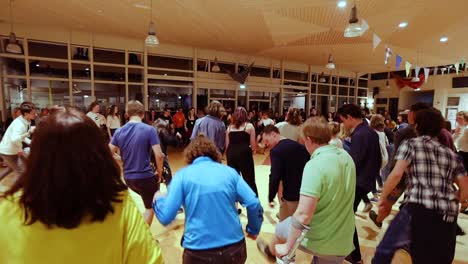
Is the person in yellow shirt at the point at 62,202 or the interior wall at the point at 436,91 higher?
the interior wall at the point at 436,91

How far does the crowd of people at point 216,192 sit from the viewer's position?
756 mm

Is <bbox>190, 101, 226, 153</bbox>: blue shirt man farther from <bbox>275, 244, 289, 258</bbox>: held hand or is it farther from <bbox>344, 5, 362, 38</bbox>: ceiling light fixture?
<bbox>344, 5, 362, 38</bbox>: ceiling light fixture

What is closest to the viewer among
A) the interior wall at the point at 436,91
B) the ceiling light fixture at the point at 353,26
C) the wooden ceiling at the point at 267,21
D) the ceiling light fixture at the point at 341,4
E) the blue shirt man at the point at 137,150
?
the blue shirt man at the point at 137,150

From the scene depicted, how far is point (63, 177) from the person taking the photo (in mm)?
750

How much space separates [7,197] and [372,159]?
2616mm

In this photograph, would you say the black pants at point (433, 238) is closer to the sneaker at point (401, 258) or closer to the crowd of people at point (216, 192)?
the crowd of people at point (216, 192)

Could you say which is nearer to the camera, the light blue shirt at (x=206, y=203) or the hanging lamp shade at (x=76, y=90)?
the light blue shirt at (x=206, y=203)

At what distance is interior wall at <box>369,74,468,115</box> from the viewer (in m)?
14.4

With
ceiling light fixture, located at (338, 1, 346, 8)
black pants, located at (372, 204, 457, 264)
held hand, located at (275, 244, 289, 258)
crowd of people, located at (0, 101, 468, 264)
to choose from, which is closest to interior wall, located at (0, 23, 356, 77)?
crowd of people, located at (0, 101, 468, 264)

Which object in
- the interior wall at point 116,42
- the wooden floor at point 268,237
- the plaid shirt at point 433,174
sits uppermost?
the interior wall at point 116,42

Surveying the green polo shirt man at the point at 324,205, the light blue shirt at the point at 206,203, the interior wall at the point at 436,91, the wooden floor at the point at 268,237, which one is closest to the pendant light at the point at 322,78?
the interior wall at the point at 436,91

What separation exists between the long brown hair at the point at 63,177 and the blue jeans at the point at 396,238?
5.40 ft

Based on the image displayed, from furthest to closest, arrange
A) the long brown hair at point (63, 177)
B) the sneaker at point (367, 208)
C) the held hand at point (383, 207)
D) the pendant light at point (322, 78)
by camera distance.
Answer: the pendant light at point (322, 78), the sneaker at point (367, 208), the held hand at point (383, 207), the long brown hair at point (63, 177)

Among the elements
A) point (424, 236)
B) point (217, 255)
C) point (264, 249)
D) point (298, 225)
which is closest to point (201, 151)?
point (217, 255)
